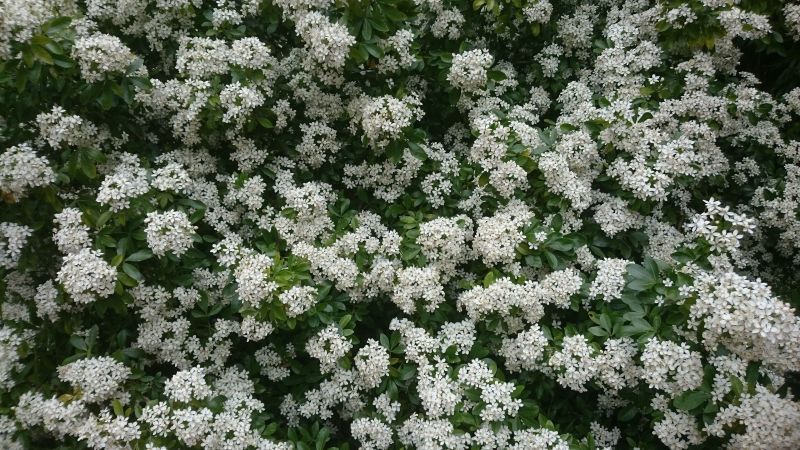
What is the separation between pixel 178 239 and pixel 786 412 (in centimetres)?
403

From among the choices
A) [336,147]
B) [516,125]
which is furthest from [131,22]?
[516,125]

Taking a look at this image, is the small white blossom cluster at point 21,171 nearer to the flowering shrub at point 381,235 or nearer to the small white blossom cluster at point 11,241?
the flowering shrub at point 381,235

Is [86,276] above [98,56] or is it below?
below

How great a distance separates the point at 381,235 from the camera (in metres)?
4.68

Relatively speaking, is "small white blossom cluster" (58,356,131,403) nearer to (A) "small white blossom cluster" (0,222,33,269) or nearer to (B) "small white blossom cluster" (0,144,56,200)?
(A) "small white blossom cluster" (0,222,33,269)

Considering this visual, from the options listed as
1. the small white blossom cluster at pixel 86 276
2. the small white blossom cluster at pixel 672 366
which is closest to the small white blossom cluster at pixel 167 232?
the small white blossom cluster at pixel 86 276

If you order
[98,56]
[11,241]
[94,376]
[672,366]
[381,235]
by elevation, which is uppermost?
[98,56]

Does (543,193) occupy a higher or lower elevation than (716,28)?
lower

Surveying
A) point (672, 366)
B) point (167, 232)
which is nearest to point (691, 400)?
point (672, 366)

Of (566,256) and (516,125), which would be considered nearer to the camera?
(566,256)

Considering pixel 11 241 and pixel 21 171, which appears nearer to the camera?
pixel 21 171

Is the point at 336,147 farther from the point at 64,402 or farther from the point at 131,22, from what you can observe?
the point at 64,402

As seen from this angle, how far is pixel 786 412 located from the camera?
3.15m

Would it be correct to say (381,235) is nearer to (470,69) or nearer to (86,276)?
(470,69)
